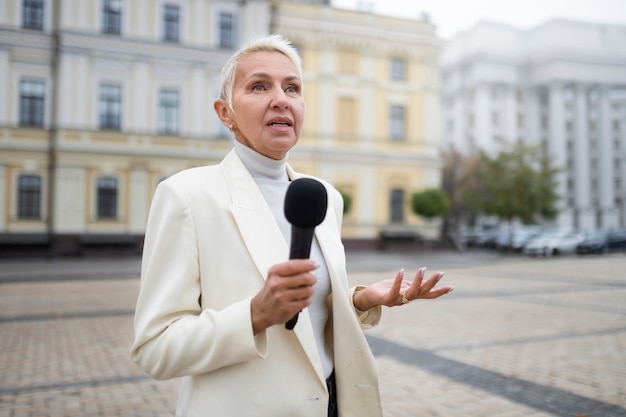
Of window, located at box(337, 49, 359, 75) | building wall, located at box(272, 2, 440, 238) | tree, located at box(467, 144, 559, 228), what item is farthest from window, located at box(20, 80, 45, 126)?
tree, located at box(467, 144, 559, 228)

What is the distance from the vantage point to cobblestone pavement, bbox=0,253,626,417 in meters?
4.72

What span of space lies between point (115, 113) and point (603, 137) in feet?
186

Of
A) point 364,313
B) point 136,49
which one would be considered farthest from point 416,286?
point 136,49

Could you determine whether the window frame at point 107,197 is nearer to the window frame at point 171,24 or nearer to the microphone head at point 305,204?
the window frame at point 171,24

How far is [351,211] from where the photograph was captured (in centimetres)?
2916

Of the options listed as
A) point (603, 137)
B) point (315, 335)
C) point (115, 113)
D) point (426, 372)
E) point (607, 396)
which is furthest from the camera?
point (603, 137)

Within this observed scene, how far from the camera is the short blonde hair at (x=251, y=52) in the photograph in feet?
5.86

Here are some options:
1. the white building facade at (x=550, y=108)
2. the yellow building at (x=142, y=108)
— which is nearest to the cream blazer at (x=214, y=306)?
the yellow building at (x=142, y=108)

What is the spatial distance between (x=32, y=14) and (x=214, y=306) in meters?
28.2

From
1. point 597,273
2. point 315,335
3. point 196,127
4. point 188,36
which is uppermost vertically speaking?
point 188,36

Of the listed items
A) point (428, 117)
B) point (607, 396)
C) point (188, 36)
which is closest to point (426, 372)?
point (607, 396)

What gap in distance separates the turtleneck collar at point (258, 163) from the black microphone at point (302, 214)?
451 millimetres

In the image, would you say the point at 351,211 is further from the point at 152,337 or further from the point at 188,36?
the point at 152,337

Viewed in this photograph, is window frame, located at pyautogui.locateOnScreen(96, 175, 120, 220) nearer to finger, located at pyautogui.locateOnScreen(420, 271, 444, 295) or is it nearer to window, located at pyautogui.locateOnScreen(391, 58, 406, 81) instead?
window, located at pyautogui.locateOnScreen(391, 58, 406, 81)
